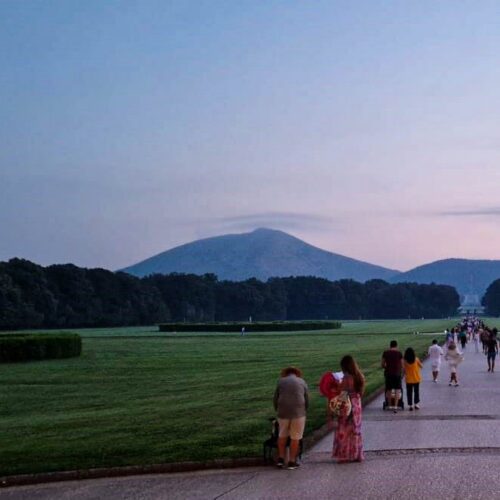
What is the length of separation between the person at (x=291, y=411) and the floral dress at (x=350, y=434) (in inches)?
33.3

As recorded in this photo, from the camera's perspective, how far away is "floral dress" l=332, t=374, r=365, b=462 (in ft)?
55.3

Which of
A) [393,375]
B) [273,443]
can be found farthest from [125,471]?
[393,375]

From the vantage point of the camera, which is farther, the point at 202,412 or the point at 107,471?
the point at 202,412

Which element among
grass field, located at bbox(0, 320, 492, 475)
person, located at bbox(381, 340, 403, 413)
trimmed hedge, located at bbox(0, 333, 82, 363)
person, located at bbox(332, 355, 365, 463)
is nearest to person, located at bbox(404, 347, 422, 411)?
person, located at bbox(381, 340, 403, 413)

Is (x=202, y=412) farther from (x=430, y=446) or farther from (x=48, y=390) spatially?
(x=48, y=390)

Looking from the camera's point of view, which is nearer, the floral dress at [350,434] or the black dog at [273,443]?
the black dog at [273,443]

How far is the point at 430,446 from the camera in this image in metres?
18.5

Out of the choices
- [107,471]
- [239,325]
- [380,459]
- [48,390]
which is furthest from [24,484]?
[239,325]

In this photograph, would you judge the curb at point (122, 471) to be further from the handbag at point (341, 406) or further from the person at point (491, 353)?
the person at point (491, 353)

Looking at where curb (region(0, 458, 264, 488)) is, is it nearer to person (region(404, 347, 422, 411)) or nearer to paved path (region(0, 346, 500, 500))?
paved path (region(0, 346, 500, 500))

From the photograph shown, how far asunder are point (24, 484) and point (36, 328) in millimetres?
123196

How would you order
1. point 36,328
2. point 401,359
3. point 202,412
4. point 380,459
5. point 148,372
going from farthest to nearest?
point 36,328
point 148,372
point 401,359
point 202,412
point 380,459

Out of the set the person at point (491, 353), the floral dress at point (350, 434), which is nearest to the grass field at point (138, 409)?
the floral dress at point (350, 434)

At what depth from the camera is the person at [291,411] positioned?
640 inches
